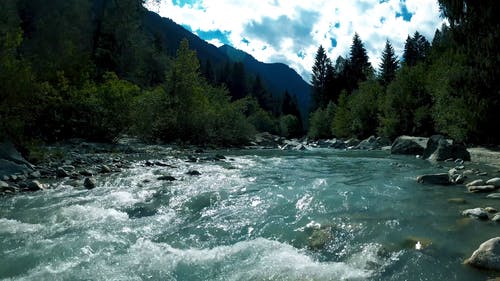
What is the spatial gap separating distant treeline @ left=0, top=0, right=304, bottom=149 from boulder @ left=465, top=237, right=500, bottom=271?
1421cm

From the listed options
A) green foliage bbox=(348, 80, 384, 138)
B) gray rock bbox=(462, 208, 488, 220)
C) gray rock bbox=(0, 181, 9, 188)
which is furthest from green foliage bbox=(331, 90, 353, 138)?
gray rock bbox=(0, 181, 9, 188)

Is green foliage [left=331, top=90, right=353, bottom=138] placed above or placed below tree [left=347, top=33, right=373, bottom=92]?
below

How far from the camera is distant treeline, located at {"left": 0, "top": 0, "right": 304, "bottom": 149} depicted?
15.5m

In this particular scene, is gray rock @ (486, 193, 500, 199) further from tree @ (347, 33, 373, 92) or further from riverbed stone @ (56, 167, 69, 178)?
tree @ (347, 33, 373, 92)

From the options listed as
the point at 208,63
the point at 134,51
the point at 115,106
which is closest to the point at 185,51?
the point at 115,106

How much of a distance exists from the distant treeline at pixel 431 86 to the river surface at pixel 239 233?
898 centimetres

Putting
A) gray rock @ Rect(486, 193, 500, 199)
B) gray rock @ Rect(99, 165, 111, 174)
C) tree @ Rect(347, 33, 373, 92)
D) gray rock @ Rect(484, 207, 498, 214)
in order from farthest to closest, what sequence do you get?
tree @ Rect(347, 33, 373, 92) → gray rock @ Rect(99, 165, 111, 174) → gray rock @ Rect(486, 193, 500, 199) → gray rock @ Rect(484, 207, 498, 214)

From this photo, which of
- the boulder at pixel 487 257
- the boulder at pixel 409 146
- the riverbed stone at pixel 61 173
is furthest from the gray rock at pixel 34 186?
the boulder at pixel 409 146

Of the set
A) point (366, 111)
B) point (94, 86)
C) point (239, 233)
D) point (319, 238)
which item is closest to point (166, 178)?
point (239, 233)

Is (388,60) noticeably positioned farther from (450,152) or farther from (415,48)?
(450,152)

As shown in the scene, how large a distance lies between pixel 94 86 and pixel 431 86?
85.4 feet

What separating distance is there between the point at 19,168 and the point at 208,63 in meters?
97.5

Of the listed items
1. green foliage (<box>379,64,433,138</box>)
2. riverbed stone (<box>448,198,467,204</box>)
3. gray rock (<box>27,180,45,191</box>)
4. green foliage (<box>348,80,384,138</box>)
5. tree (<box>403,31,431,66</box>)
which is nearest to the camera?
riverbed stone (<box>448,198,467,204</box>)

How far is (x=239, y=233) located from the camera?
719 cm
